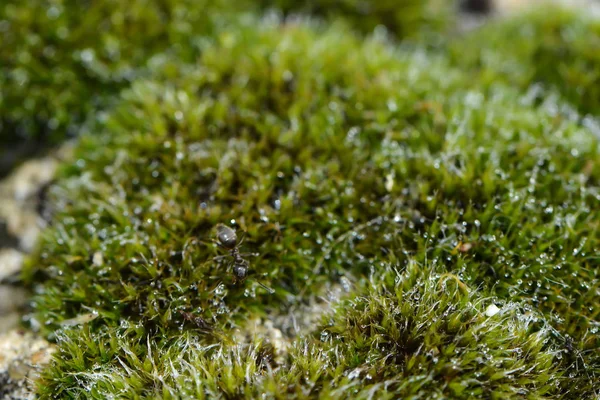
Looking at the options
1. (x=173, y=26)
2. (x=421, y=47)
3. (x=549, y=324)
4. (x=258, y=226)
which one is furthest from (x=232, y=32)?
(x=549, y=324)

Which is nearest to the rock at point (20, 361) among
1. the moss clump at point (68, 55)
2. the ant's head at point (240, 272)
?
the ant's head at point (240, 272)

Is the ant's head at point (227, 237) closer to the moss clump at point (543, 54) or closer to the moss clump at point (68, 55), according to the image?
the moss clump at point (68, 55)

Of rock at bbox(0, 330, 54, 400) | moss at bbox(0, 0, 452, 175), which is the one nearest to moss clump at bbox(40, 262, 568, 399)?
rock at bbox(0, 330, 54, 400)

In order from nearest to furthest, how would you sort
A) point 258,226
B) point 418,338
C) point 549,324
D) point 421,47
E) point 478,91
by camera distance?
point 418,338, point 549,324, point 258,226, point 478,91, point 421,47

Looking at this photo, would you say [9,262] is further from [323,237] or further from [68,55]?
[323,237]

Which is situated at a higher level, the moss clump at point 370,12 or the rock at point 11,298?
the moss clump at point 370,12

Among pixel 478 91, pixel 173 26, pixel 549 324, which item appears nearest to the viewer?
pixel 549 324

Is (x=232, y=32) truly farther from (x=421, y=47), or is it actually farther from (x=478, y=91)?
(x=478, y=91)
